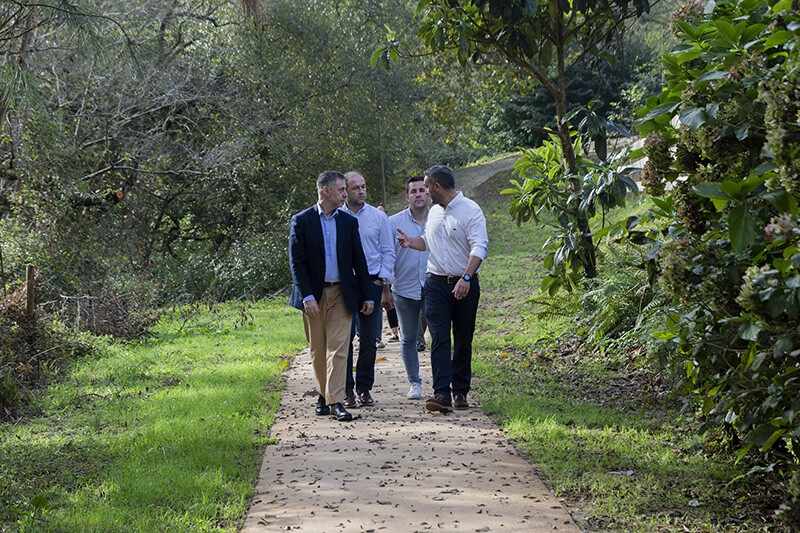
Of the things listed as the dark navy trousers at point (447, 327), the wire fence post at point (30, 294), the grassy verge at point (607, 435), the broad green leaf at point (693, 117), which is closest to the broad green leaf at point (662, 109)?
the broad green leaf at point (693, 117)

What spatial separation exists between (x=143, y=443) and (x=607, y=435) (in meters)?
3.67

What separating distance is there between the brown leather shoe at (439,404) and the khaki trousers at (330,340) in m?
0.83

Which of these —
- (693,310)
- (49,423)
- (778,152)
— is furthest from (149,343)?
(778,152)

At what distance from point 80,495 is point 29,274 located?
15.9 feet

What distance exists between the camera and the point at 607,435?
5852 mm

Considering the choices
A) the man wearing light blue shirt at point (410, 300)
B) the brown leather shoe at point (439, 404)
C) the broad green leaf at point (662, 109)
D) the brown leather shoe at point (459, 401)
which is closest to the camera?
the broad green leaf at point (662, 109)

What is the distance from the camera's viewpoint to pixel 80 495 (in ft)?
15.7

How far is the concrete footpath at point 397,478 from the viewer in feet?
14.5

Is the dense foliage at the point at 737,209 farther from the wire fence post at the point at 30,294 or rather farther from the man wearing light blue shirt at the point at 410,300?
the wire fence post at the point at 30,294

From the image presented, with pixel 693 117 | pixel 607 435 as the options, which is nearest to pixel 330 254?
pixel 607 435

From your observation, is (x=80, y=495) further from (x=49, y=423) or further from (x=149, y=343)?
(x=149, y=343)

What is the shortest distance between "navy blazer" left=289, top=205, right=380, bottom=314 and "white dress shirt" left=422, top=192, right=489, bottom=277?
745mm

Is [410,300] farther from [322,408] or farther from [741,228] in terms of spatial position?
[741,228]

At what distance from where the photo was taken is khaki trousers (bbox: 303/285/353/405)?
7.04 meters
